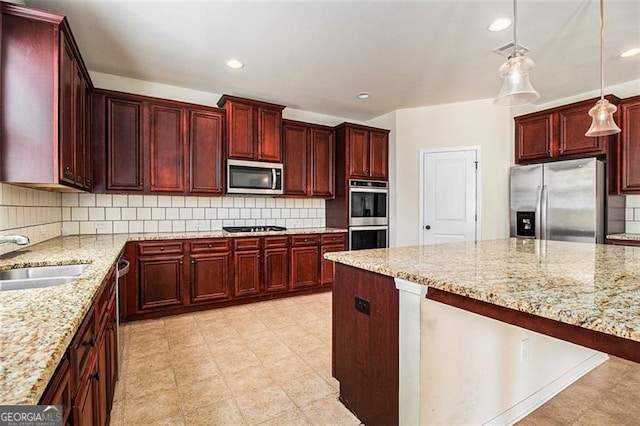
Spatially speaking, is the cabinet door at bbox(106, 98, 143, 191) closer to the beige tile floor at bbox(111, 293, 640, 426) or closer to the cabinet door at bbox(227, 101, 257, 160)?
the cabinet door at bbox(227, 101, 257, 160)

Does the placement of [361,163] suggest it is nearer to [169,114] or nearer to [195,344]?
[169,114]

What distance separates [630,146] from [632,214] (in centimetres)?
80

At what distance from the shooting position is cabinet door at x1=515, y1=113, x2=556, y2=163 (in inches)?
150

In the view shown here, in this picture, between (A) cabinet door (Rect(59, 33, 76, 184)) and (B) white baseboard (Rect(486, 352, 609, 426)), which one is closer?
(B) white baseboard (Rect(486, 352, 609, 426))

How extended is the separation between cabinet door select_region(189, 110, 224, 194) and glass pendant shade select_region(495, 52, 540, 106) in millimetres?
2946

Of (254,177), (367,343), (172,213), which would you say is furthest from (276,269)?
(367,343)

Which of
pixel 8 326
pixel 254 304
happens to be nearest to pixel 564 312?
pixel 8 326

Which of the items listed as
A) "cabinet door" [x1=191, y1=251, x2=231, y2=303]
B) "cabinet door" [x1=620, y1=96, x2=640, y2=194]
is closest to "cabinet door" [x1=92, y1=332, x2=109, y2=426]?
"cabinet door" [x1=191, y1=251, x2=231, y2=303]

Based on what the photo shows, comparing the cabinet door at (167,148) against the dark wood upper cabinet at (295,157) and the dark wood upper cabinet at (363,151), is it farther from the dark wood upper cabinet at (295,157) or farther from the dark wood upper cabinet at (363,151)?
the dark wood upper cabinet at (363,151)

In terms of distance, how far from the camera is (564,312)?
0.85 m

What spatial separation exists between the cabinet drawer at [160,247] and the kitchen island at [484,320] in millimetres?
2179

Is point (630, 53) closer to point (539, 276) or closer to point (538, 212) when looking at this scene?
point (538, 212)

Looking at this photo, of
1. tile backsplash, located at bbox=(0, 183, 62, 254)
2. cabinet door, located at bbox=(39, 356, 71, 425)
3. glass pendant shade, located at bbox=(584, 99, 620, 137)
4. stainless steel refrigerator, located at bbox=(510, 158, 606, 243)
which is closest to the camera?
cabinet door, located at bbox=(39, 356, 71, 425)

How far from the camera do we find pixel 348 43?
9.19 ft
